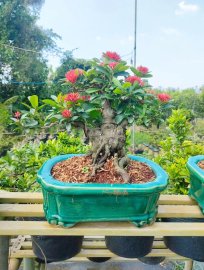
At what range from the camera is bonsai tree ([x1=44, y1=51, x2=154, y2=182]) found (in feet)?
2.14

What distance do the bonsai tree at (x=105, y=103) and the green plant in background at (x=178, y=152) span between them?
0.72m

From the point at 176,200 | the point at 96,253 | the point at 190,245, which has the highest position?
the point at 176,200

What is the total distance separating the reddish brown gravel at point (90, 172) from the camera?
63cm

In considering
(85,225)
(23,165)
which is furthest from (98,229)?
(23,165)

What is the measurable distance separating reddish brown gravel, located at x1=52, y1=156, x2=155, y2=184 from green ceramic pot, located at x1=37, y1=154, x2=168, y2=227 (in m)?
0.05

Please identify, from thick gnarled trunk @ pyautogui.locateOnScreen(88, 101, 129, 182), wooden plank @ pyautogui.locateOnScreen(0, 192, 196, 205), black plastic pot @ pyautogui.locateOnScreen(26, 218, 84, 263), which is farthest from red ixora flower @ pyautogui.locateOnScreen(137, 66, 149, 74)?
black plastic pot @ pyautogui.locateOnScreen(26, 218, 84, 263)

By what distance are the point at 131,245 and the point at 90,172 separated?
9.8 inches

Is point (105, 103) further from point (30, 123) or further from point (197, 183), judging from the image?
point (197, 183)

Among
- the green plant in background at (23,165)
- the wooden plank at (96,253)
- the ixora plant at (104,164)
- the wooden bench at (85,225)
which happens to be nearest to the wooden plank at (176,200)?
the wooden bench at (85,225)

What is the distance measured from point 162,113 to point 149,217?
30cm

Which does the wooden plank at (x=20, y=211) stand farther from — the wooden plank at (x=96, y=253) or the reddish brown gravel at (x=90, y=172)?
the wooden plank at (x=96, y=253)

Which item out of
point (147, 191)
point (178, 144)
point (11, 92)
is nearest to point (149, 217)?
point (147, 191)

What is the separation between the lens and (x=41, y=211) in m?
0.67

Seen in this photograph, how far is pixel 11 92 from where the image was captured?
7.30m
